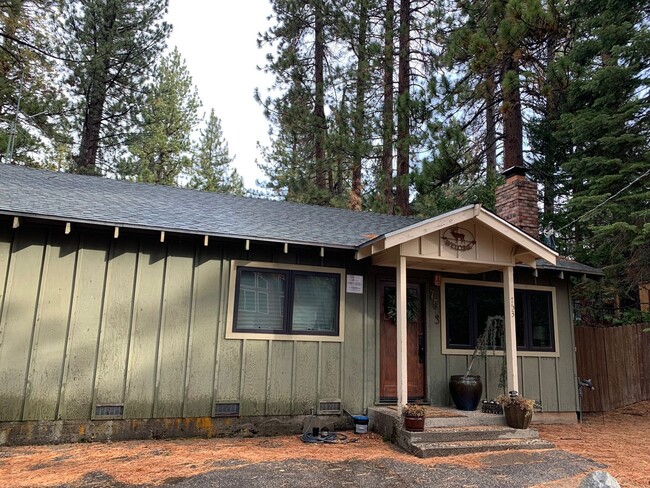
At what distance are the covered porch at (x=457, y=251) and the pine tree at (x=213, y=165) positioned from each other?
18.1 m

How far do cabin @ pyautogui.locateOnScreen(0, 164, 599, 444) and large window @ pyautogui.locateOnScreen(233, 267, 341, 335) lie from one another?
0.02m

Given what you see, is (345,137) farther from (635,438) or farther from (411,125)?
(635,438)

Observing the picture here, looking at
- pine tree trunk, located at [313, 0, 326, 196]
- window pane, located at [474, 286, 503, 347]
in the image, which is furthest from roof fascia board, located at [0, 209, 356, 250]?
pine tree trunk, located at [313, 0, 326, 196]

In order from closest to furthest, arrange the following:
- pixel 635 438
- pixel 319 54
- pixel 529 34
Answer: pixel 635 438, pixel 529 34, pixel 319 54

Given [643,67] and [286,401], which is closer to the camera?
[286,401]

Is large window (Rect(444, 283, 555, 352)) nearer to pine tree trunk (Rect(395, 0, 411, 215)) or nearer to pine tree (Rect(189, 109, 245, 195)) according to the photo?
pine tree trunk (Rect(395, 0, 411, 215))

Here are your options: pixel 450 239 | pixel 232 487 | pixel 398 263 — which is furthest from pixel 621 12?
pixel 232 487

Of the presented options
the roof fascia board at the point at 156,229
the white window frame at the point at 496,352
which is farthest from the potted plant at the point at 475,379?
the roof fascia board at the point at 156,229

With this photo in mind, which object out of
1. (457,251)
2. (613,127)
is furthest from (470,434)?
(613,127)

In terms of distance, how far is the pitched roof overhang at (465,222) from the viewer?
5840mm

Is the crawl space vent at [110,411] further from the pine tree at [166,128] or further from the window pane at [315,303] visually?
the pine tree at [166,128]

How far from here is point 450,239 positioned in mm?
6277

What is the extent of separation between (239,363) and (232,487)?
85.2 inches

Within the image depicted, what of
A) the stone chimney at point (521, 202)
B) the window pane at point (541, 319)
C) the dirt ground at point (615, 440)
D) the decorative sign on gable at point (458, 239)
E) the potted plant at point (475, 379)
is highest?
the stone chimney at point (521, 202)
